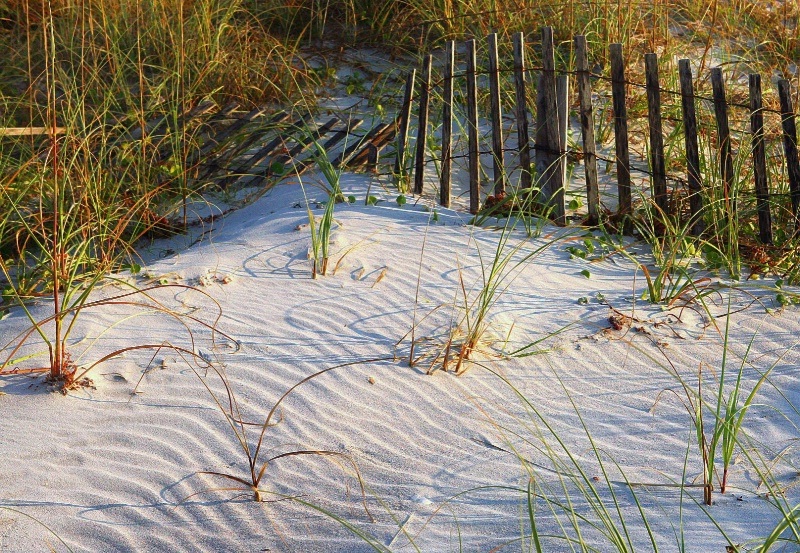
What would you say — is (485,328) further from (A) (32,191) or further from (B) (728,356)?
(A) (32,191)

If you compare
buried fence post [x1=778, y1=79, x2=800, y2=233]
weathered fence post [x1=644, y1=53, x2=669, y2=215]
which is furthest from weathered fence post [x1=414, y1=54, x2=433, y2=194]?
buried fence post [x1=778, y1=79, x2=800, y2=233]

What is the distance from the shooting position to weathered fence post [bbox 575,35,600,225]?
14.2 feet

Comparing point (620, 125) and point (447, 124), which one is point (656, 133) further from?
point (447, 124)

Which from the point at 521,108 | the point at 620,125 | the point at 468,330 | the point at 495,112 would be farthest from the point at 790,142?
the point at 468,330

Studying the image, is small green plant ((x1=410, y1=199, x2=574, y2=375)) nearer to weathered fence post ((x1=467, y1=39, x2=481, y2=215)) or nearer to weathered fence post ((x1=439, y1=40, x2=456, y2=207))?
weathered fence post ((x1=467, y1=39, x2=481, y2=215))

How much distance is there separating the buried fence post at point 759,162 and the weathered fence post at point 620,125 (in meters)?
0.64

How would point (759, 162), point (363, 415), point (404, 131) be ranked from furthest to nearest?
point (404, 131), point (759, 162), point (363, 415)

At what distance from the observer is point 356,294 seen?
3.75 m

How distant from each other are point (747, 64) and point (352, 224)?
3930 millimetres

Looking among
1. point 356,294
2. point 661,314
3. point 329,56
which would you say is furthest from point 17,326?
point 329,56

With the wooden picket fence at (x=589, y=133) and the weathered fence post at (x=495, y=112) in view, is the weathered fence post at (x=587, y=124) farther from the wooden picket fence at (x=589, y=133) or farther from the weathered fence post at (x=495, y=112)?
the weathered fence post at (x=495, y=112)

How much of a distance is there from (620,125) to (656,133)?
0.19 metres

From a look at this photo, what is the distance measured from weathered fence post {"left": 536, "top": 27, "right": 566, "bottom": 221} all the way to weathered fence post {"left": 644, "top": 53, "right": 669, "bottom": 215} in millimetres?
500

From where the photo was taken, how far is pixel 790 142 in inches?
161
